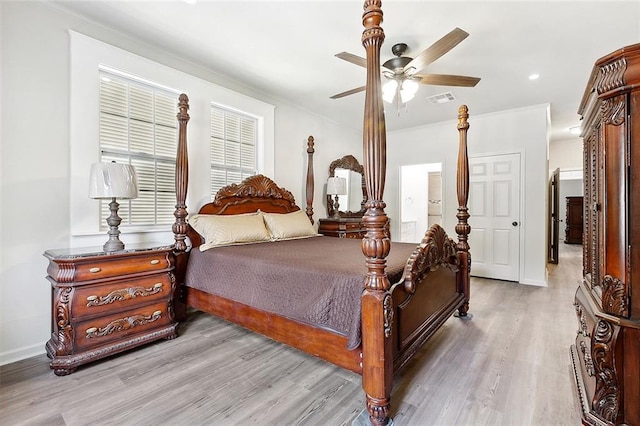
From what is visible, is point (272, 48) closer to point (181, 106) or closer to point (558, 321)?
point (181, 106)

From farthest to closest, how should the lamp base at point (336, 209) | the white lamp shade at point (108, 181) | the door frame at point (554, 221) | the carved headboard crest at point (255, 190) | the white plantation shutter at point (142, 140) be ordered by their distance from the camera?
the door frame at point (554, 221) → the lamp base at point (336, 209) → the carved headboard crest at point (255, 190) → the white plantation shutter at point (142, 140) → the white lamp shade at point (108, 181)

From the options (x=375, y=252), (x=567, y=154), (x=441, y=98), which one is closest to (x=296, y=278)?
(x=375, y=252)

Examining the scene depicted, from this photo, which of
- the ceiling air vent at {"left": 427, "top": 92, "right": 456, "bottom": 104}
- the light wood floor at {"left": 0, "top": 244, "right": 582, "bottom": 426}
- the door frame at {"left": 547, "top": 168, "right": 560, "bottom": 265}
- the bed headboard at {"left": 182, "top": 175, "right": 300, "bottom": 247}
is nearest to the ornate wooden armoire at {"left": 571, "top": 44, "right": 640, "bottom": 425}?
the light wood floor at {"left": 0, "top": 244, "right": 582, "bottom": 426}

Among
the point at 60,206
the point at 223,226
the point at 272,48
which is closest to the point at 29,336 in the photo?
the point at 60,206

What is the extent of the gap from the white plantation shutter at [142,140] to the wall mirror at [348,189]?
270 centimetres

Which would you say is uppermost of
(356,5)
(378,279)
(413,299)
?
(356,5)

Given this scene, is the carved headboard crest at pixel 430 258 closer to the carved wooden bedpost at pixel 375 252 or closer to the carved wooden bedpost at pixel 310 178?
the carved wooden bedpost at pixel 375 252

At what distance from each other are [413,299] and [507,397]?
30.6 inches

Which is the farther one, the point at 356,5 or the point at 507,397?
the point at 356,5

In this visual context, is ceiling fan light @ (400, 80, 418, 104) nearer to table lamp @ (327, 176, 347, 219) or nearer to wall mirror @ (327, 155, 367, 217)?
table lamp @ (327, 176, 347, 219)

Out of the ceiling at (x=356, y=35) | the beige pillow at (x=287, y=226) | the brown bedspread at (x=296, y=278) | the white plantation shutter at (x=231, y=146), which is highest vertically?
the ceiling at (x=356, y=35)

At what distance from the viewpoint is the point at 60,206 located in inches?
95.7

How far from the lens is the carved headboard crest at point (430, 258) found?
190 centimetres

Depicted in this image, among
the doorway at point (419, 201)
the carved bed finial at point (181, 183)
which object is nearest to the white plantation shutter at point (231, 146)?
the carved bed finial at point (181, 183)
